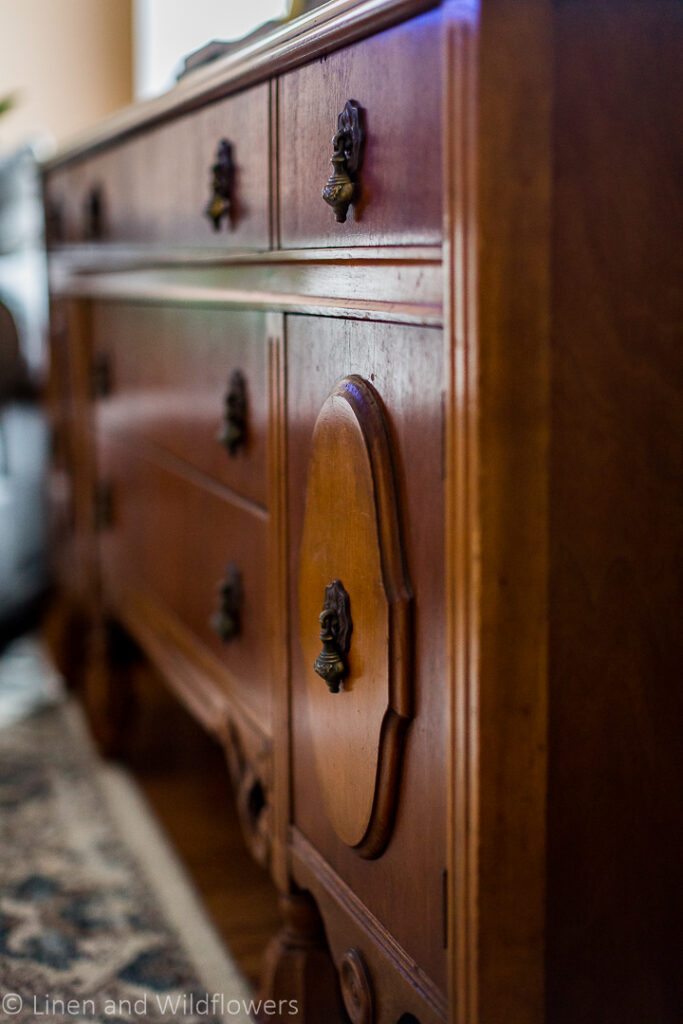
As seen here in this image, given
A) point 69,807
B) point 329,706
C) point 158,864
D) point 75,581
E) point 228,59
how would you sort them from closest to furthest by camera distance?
1. point 329,706
2. point 228,59
3. point 158,864
4. point 69,807
5. point 75,581

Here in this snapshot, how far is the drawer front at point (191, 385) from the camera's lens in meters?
0.82

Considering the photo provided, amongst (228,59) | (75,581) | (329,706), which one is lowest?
→ (75,581)

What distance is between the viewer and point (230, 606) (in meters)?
0.88

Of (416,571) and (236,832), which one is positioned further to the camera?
(236,832)

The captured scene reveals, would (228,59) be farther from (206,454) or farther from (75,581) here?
(75,581)

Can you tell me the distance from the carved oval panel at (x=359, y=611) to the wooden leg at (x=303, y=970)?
0.15 meters

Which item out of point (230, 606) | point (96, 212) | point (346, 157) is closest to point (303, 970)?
point (230, 606)

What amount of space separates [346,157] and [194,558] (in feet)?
1.57

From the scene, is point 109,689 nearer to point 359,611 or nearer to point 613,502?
point 359,611

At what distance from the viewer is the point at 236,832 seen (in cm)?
124

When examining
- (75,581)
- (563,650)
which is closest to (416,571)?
(563,650)

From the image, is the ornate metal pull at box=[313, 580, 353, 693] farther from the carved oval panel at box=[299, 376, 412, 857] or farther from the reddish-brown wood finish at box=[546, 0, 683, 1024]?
the reddish-brown wood finish at box=[546, 0, 683, 1024]

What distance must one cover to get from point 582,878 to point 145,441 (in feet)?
2.44

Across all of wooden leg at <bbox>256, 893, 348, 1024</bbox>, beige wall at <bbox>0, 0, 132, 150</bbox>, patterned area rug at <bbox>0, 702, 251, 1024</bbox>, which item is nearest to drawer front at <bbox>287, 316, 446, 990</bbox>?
wooden leg at <bbox>256, 893, 348, 1024</bbox>
